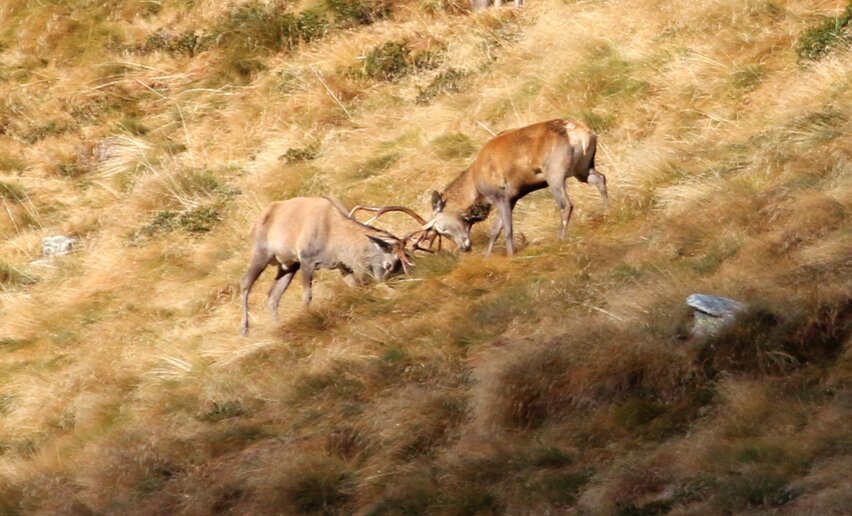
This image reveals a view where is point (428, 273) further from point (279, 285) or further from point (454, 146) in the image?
point (454, 146)

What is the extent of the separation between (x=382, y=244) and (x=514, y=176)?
1.45 m

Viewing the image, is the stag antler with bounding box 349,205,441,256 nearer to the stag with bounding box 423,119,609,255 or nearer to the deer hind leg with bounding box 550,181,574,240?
the stag with bounding box 423,119,609,255

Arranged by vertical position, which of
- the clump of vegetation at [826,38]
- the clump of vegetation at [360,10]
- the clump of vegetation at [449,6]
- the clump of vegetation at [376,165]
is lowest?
the clump of vegetation at [376,165]

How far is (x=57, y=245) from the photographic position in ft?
Result: 68.3

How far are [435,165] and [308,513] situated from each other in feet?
26.6

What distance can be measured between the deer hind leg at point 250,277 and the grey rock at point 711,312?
5331mm

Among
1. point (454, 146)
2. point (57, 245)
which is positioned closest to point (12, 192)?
point (57, 245)

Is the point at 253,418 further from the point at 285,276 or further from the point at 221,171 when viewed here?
the point at 221,171

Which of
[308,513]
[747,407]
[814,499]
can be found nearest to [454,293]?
[308,513]

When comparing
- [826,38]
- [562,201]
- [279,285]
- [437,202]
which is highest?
[826,38]

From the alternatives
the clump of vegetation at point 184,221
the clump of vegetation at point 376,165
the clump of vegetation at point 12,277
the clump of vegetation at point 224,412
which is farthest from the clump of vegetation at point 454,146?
the clump of vegetation at point 224,412

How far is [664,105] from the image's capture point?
18016 mm

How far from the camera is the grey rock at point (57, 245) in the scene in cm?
2077

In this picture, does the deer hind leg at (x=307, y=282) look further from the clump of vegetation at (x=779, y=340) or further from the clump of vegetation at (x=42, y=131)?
the clump of vegetation at (x=42, y=131)
